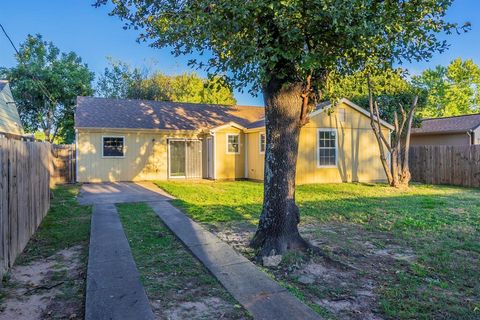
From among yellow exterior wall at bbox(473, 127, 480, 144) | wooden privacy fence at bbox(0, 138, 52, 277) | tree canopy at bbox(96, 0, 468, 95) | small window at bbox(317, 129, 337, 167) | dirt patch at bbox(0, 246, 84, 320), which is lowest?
dirt patch at bbox(0, 246, 84, 320)

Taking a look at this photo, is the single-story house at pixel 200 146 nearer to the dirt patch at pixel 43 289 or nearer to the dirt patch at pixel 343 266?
the dirt patch at pixel 343 266

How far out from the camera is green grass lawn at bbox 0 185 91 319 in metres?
3.48

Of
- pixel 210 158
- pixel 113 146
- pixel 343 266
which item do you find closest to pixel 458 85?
pixel 210 158

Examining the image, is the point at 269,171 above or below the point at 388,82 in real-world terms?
below

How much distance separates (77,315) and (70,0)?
33.0 ft

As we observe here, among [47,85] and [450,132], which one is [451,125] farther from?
[47,85]

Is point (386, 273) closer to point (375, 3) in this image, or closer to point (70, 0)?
point (375, 3)

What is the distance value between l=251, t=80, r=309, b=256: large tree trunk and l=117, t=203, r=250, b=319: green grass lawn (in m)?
1.15

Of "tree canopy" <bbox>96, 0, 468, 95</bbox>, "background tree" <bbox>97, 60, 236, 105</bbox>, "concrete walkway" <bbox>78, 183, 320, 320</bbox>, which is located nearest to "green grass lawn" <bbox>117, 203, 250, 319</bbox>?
"concrete walkway" <bbox>78, 183, 320, 320</bbox>

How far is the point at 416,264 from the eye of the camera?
4.59m

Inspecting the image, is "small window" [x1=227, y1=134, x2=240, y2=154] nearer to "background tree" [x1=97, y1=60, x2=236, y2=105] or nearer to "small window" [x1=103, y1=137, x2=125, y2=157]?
"small window" [x1=103, y1=137, x2=125, y2=157]

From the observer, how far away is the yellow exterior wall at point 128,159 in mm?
16062

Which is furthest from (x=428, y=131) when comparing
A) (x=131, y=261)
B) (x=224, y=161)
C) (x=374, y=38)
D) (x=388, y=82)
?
(x=131, y=261)

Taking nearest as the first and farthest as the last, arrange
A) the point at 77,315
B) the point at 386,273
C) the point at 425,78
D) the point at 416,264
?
the point at 77,315, the point at 386,273, the point at 416,264, the point at 425,78
